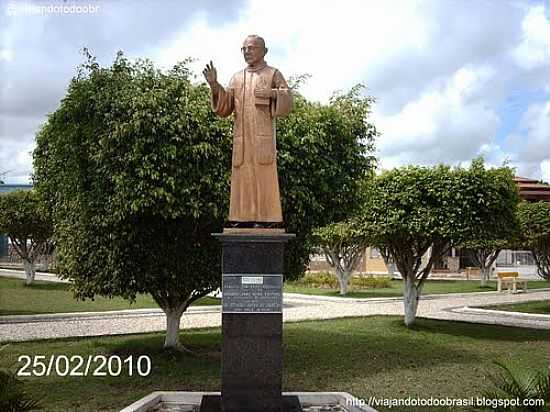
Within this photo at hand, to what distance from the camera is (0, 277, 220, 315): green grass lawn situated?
18.4 metres

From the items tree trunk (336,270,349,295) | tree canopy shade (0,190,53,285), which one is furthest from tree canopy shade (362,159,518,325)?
tree canopy shade (0,190,53,285)

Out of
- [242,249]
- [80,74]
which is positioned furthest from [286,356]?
[80,74]

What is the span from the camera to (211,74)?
23.1 feet

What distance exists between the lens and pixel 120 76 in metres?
10.0

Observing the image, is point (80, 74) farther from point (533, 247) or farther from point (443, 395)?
point (533, 247)

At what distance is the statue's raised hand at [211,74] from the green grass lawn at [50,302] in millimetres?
12047

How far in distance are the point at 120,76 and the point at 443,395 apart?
6709 millimetres

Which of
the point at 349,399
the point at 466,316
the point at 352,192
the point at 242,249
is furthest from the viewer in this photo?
the point at 466,316

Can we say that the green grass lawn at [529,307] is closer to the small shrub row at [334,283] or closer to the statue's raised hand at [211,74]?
the small shrub row at [334,283]

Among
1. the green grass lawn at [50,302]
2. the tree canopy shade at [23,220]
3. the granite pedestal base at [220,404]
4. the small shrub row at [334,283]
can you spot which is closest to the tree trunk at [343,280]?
the small shrub row at [334,283]

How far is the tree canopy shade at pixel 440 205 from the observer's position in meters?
13.8

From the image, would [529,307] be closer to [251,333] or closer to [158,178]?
[158,178]

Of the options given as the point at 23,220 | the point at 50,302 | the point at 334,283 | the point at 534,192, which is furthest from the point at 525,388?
the point at 534,192

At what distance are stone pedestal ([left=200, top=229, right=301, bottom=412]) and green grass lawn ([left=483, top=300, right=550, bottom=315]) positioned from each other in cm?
1432
